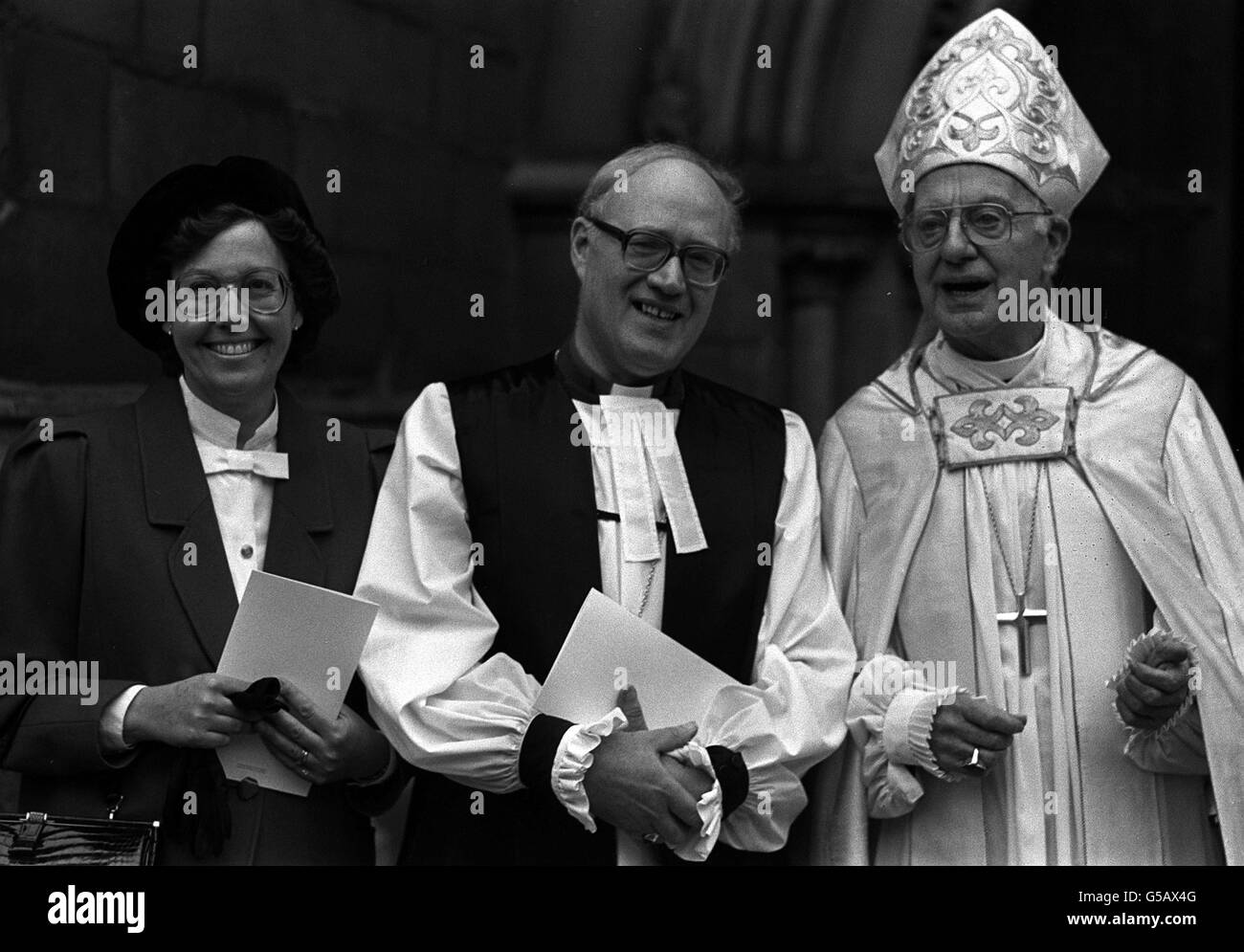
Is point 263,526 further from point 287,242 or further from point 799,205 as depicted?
point 799,205

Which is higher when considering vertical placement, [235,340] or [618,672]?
[235,340]

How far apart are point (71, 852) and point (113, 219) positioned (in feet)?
5.39

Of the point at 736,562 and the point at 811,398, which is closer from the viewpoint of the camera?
the point at 736,562

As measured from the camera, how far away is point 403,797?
549 centimetres

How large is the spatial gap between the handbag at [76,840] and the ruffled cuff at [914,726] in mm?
1769

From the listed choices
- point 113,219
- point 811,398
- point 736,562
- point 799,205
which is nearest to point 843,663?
point 736,562

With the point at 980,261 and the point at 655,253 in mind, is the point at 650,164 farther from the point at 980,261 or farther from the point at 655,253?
the point at 980,261

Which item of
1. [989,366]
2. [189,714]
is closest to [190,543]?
[189,714]

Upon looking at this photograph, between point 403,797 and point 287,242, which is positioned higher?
point 287,242

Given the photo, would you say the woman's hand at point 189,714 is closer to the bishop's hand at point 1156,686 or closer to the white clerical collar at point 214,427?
the white clerical collar at point 214,427

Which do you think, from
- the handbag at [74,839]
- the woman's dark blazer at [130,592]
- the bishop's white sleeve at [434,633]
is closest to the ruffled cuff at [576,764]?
the bishop's white sleeve at [434,633]

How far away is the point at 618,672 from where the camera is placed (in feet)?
17.0

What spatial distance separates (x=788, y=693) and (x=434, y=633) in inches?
33.4
